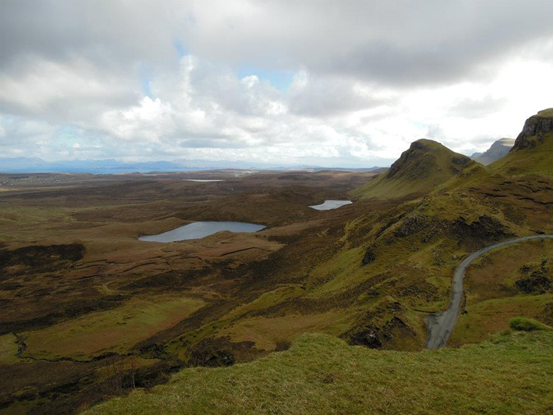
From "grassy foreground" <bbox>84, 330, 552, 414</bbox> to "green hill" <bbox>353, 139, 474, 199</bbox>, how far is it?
141 metres

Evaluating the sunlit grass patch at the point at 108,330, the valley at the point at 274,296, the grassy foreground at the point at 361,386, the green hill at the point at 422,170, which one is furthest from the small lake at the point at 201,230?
the grassy foreground at the point at 361,386

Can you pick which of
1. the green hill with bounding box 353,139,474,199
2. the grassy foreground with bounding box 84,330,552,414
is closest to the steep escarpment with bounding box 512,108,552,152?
the green hill with bounding box 353,139,474,199

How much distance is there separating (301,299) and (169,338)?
2015cm

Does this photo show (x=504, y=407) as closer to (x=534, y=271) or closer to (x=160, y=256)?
(x=534, y=271)

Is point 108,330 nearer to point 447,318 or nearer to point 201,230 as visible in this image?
point 447,318

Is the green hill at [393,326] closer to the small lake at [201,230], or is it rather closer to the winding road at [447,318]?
the winding road at [447,318]

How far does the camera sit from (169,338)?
1574 inches

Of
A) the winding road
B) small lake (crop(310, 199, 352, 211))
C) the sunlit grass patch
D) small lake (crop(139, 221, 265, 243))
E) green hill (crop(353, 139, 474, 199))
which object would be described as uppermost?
green hill (crop(353, 139, 474, 199))

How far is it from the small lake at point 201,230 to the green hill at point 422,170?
8438 cm

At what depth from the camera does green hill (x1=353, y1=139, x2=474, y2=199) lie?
526ft

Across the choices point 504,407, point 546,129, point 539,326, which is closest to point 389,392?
point 504,407

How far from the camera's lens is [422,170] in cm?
17038

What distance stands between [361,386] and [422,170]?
17372 centimetres

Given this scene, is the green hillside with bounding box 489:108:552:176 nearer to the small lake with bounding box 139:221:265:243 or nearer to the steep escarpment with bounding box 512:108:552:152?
the steep escarpment with bounding box 512:108:552:152
